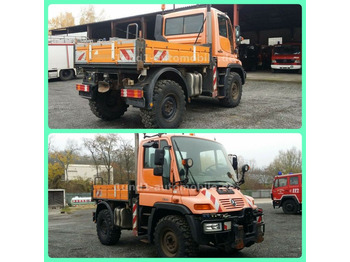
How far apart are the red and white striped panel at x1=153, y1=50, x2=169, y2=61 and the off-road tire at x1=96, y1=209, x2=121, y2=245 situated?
12.2 ft

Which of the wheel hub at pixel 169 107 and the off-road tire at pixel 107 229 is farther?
the off-road tire at pixel 107 229

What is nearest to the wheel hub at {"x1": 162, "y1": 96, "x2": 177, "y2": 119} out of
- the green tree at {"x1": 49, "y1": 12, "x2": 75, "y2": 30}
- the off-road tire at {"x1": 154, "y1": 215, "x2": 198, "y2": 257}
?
the off-road tire at {"x1": 154, "y1": 215, "x2": 198, "y2": 257}

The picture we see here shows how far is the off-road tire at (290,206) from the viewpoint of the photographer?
13.6 meters

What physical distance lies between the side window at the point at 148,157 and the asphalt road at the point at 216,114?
62.1 inches

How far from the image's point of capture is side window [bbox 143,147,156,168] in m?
6.30

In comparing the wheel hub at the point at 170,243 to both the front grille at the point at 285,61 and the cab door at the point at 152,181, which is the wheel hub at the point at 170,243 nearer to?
the cab door at the point at 152,181

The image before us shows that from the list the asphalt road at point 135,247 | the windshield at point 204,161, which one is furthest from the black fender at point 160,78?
the asphalt road at point 135,247

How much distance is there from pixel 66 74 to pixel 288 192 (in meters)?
15.5

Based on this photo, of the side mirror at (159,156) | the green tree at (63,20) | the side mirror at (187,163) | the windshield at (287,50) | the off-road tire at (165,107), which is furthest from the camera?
the green tree at (63,20)

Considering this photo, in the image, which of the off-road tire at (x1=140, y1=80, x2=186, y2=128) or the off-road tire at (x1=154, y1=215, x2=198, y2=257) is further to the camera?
the off-road tire at (x1=140, y1=80, x2=186, y2=128)

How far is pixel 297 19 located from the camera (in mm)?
28906

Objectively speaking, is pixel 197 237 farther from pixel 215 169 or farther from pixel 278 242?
pixel 278 242

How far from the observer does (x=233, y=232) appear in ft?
17.1

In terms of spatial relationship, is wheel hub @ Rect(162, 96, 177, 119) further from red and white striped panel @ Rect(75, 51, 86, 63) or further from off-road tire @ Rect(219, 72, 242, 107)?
off-road tire @ Rect(219, 72, 242, 107)
